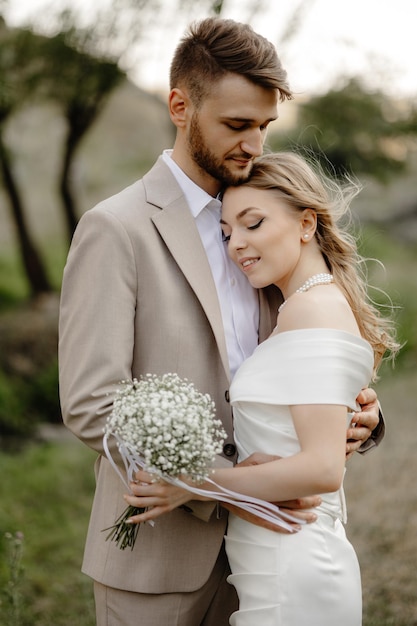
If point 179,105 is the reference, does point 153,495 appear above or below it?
below

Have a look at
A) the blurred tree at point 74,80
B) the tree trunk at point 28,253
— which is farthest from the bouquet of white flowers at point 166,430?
the tree trunk at point 28,253

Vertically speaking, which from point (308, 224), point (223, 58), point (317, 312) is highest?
point (223, 58)

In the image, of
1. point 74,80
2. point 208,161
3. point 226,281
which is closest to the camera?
point 208,161

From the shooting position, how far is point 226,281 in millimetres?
2713

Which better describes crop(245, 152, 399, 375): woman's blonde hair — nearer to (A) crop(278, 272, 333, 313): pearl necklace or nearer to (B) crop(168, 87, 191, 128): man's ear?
(A) crop(278, 272, 333, 313): pearl necklace

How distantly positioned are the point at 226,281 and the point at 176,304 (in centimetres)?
30

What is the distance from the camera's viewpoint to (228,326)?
2.66 m

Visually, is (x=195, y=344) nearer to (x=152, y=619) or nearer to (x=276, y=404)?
(x=276, y=404)

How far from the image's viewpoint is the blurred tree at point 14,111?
934 centimetres

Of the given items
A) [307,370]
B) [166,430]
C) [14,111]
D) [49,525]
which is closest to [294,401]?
[307,370]

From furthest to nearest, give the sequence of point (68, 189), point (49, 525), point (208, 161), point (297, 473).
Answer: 1. point (68, 189)
2. point (49, 525)
3. point (208, 161)
4. point (297, 473)

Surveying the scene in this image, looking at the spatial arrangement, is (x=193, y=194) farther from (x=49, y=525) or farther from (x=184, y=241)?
Result: (x=49, y=525)

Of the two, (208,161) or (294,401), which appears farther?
(208,161)

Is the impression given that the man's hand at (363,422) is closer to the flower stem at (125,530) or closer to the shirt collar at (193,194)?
the flower stem at (125,530)
